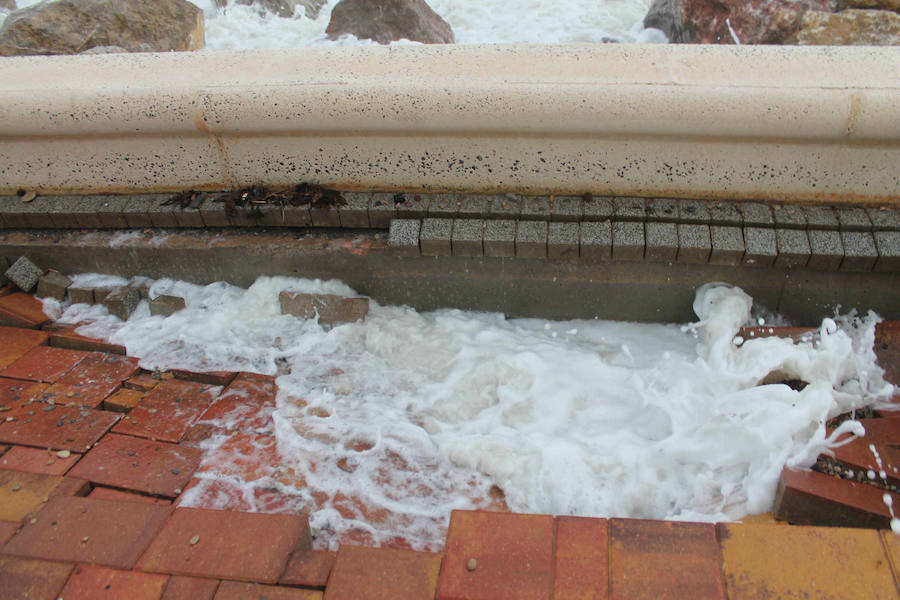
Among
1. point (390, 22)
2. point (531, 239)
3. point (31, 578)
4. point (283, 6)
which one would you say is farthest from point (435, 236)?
point (283, 6)

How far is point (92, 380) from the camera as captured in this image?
2.54 metres

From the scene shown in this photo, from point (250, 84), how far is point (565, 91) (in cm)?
127

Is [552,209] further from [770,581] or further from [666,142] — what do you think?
[770,581]

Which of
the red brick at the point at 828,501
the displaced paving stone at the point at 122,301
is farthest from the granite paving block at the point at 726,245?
the displaced paving stone at the point at 122,301

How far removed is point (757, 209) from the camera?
2.50 metres

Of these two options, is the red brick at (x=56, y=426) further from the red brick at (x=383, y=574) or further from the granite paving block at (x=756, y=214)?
the granite paving block at (x=756, y=214)

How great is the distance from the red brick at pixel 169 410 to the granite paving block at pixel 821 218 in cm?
243

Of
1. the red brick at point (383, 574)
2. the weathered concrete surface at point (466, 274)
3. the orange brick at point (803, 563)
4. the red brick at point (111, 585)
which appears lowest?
the red brick at point (111, 585)

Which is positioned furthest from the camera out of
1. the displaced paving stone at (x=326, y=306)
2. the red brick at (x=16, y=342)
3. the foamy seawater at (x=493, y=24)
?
the foamy seawater at (x=493, y=24)

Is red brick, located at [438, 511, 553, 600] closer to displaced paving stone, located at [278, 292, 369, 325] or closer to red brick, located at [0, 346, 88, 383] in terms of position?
displaced paving stone, located at [278, 292, 369, 325]

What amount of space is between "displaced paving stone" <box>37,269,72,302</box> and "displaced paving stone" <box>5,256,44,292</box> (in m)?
0.04

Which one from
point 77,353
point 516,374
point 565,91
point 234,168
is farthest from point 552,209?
point 77,353

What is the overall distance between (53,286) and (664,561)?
286cm

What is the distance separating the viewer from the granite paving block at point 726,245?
2424 mm
